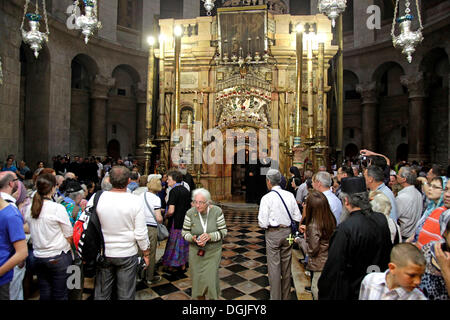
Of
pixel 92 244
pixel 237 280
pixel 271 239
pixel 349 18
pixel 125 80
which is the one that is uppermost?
pixel 349 18

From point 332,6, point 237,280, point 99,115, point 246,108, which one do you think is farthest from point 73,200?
point 99,115

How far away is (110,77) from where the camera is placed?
17.0 metres

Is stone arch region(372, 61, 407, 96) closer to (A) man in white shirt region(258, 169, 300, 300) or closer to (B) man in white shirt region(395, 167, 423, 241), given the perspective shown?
(B) man in white shirt region(395, 167, 423, 241)

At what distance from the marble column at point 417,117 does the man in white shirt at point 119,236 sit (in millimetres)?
15605

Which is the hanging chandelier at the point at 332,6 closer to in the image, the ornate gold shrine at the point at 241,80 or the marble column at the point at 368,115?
the ornate gold shrine at the point at 241,80

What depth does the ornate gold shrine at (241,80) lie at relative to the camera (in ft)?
38.0

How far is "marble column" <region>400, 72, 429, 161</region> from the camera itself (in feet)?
46.8

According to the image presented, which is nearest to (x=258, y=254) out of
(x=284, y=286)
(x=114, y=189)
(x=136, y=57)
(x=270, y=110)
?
(x=284, y=286)

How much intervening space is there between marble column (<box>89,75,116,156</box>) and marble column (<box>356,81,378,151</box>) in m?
15.3

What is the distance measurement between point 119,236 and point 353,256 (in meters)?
2.23

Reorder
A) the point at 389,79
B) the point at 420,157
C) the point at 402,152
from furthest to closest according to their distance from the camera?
the point at 389,79 < the point at 402,152 < the point at 420,157

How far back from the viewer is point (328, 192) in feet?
12.9

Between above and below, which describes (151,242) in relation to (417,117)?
below

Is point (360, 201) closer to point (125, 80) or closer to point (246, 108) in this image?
point (246, 108)
